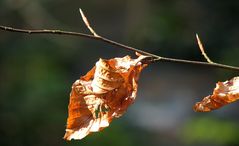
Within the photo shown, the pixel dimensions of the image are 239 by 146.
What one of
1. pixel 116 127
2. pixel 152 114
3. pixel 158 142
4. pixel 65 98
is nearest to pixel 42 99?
pixel 65 98

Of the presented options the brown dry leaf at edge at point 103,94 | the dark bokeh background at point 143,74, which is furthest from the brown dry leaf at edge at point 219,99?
the dark bokeh background at point 143,74

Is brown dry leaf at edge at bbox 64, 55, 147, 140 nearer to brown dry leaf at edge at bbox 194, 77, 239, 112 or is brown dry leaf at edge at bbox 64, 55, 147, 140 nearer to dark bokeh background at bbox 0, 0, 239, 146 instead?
brown dry leaf at edge at bbox 194, 77, 239, 112

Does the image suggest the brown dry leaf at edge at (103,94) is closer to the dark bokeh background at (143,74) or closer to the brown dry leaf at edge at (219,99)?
the brown dry leaf at edge at (219,99)

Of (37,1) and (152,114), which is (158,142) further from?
(37,1)

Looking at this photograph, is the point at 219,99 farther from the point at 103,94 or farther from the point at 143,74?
the point at 143,74

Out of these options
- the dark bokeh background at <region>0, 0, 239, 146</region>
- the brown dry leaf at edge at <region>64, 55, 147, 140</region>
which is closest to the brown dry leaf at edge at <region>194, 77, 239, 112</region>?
the brown dry leaf at edge at <region>64, 55, 147, 140</region>

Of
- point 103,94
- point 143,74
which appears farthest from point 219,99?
point 143,74
